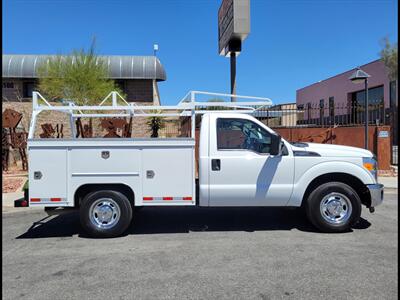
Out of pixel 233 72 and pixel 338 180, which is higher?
pixel 233 72

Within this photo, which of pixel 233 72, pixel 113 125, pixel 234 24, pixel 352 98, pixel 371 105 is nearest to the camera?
pixel 234 24

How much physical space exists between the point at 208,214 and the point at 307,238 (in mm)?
2380

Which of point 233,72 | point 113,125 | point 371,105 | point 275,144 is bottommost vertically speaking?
point 275,144

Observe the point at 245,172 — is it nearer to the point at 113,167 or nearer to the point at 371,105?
the point at 113,167

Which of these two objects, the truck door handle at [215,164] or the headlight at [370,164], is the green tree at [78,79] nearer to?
the truck door handle at [215,164]

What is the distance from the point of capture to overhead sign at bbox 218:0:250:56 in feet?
42.7

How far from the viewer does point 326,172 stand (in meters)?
5.84

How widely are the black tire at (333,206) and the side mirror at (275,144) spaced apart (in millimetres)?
954

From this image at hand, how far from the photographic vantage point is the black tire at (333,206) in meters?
5.82

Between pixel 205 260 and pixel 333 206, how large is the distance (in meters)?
2.51

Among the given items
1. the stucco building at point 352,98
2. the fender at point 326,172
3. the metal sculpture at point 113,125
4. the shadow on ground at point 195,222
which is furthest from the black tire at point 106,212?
the stucco building at point 352,98

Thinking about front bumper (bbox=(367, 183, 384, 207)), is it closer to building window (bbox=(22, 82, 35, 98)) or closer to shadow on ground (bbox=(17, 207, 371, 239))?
shadow on ground (bbox=(17, 207, 371, 239))

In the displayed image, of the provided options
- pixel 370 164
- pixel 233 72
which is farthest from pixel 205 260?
pixel 233 72

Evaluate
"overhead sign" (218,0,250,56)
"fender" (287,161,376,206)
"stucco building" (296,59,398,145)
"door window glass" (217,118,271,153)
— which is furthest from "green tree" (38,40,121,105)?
"fender" (287,161,376,206)
